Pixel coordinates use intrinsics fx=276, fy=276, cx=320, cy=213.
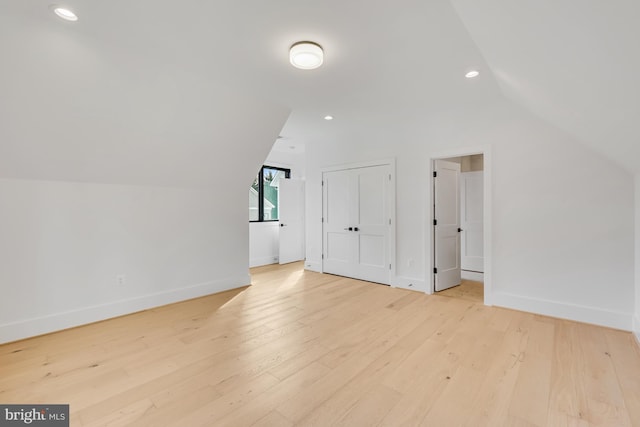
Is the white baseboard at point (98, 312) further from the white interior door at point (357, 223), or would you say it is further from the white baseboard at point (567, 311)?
the white baseboard at point (567, 311)

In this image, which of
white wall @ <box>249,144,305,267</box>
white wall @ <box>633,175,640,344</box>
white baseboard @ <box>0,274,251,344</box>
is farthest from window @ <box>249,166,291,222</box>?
white wall @ <box>633,175,640,344</box>

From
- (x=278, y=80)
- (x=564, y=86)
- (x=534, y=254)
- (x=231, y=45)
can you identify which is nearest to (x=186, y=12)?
(x=231, y=45)

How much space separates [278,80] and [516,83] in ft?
7.12

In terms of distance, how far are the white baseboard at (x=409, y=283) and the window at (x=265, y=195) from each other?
130 inches

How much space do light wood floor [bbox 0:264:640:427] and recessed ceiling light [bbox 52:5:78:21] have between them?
2503 mm

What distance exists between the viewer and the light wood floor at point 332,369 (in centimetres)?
165

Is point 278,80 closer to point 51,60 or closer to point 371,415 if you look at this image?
point 51,60

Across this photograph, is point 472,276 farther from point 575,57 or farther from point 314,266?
point 575,57

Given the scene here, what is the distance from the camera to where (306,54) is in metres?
2.20

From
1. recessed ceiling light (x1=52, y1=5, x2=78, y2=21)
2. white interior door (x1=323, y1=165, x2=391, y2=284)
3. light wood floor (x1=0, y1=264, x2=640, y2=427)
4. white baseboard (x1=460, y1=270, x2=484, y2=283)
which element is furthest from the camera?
white baseboard (x1=460, y1=270, x2=484, y2=283)

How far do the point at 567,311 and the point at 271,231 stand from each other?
5.11 metres

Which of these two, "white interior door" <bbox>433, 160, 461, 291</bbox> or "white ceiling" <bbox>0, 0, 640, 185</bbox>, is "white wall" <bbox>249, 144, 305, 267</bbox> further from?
"white interior door" <bbox>433, 160, 461, 291</bbox>

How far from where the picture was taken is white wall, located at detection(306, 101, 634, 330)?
2.80 meters

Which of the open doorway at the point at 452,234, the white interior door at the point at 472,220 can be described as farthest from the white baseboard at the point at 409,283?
the white interior door at the point at 472,220
